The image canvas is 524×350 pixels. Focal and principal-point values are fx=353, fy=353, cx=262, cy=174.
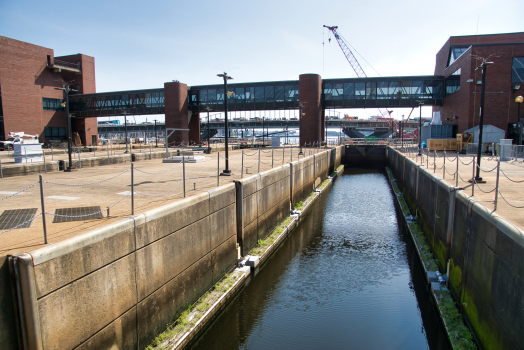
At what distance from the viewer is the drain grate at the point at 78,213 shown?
25.6ft

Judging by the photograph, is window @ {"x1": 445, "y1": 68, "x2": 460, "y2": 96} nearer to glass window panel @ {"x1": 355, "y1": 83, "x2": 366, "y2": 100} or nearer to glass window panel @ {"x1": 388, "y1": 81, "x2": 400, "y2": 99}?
glass window panel @ {"x1": 388, "y1": 81, "x2": 400, "y2": 99}

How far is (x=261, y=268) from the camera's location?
505 inches

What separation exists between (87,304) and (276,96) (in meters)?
51.5

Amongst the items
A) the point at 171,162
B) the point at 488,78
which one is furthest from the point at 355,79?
the point at 171,162

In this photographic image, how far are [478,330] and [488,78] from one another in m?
37.0

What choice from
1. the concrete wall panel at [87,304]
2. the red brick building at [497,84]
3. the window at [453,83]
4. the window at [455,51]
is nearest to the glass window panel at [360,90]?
the window at [453,83]

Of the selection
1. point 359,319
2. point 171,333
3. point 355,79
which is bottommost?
point 359,319

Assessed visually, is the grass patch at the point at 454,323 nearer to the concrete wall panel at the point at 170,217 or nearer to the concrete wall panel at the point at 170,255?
the concrete wall panel at the point at 170,255

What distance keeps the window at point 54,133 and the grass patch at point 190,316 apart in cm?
5811

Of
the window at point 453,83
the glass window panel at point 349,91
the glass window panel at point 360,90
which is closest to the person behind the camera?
the window at point 453,83

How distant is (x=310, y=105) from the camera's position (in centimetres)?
5119

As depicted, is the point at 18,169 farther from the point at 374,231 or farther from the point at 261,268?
the point at 374,231

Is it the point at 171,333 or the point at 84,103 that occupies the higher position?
the point at 84,103

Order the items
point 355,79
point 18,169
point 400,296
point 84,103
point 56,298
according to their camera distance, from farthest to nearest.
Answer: point 84,103, point 355,79, point 18,169, point 400,296, point 56,298
